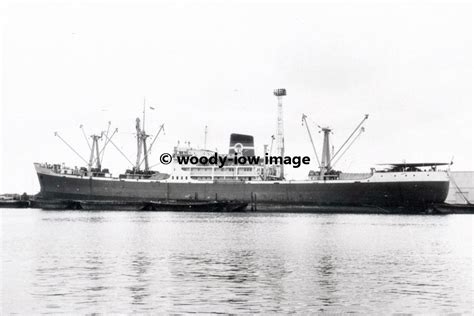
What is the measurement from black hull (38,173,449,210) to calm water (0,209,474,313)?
3795 cm

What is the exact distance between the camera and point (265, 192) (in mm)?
80812

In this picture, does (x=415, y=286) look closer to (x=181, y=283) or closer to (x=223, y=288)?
(x=223, y=288)

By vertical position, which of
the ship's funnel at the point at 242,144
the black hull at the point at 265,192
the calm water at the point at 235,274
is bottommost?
the calm water at the point at 235,274

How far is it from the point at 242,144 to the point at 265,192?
8.89 metres

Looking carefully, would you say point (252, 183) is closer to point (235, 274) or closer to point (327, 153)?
point (327, 153)

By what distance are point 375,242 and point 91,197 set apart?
62.0 metres

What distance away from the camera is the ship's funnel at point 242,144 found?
86550 millimetres

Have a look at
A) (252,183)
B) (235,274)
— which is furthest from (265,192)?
(235,274)

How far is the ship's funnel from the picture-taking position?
8655cm

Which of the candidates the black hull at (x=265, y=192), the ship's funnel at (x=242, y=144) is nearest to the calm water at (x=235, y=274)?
the black hull at (x=265, y=192)

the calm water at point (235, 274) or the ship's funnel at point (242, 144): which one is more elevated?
the ship's funnel at point (242, 144)

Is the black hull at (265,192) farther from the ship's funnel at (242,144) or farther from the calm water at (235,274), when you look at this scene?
the calm water at (235,274)

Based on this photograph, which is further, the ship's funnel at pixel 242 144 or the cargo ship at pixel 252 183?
the ship's funnel at pixel 242 144

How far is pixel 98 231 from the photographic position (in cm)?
4222
